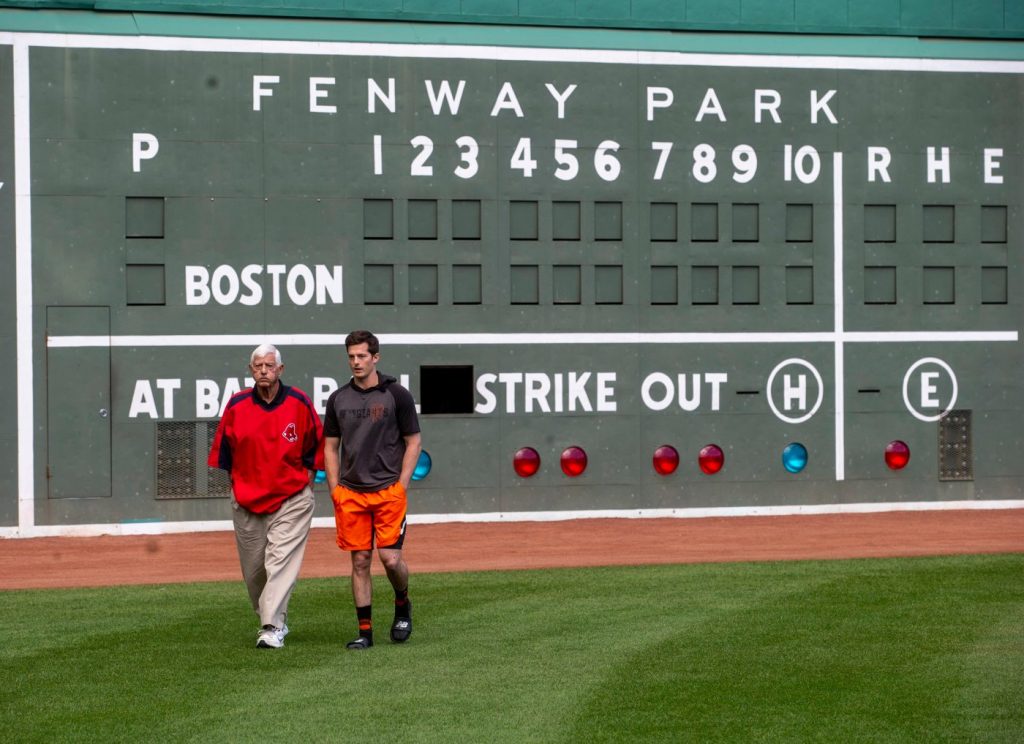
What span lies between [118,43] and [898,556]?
28.8ft

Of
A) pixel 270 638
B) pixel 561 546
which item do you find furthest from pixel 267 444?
pixel 561 546

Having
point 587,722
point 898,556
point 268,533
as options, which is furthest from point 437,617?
point 898,556

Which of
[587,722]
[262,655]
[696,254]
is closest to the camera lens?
[587,722]

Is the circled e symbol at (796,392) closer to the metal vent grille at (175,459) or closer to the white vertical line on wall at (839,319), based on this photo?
the white vertical line on wall at (839,319)

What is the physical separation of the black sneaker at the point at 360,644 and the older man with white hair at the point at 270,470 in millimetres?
405

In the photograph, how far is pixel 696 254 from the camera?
1730 cm

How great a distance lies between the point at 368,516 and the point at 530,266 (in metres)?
7.58

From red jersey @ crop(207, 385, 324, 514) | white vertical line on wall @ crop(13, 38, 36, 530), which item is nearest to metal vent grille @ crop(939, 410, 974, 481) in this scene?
white vertical line on wall @ crop(13, 38, 36, 530)

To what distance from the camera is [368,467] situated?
954 cm

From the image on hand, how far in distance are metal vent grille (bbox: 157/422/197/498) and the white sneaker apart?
22.6 feet

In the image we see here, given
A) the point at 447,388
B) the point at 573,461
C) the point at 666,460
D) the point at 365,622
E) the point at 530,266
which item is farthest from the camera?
the point at 666,460

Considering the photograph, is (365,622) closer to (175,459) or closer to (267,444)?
(267,444)

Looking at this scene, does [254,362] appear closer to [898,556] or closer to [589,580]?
[589,580]

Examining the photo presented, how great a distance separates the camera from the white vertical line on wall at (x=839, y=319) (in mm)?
17578
